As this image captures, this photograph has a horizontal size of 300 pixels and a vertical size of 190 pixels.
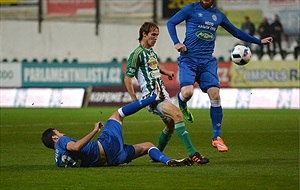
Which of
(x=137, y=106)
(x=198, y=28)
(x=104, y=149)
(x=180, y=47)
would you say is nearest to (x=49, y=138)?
(x=104, y=149)

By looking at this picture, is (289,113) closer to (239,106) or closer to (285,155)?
(239,106)

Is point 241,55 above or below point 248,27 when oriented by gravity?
above

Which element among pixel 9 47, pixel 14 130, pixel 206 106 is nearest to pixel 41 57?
pixel 9 47

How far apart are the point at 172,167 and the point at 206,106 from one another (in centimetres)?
1633

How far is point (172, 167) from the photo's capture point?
11.4 metres

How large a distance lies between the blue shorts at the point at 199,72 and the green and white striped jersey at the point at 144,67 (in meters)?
0.71

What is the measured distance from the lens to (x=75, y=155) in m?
11.3

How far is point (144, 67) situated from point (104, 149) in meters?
1.57

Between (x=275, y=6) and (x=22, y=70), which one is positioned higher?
(x=275, y=6)

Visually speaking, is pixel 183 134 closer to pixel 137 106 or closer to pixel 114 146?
pixel 137 106

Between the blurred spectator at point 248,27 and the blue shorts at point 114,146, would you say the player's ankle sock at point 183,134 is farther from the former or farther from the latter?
the blurred spectator at point 248,27

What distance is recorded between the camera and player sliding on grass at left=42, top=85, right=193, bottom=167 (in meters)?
11.1

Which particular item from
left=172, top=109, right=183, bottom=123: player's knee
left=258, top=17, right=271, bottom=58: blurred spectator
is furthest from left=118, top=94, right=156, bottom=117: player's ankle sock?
left=258, top=17, right=271, bottom=58: blurred spectator

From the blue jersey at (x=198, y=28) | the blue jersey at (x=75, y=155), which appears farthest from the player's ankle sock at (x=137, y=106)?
the blue jersey at (x=198, y=28)
